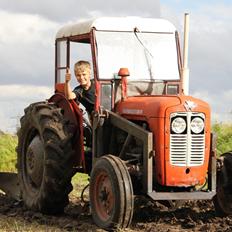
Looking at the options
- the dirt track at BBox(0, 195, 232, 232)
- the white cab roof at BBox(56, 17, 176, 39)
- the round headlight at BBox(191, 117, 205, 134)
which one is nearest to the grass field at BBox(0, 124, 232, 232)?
the dirt track at BBox(0, 195, 232, 232)

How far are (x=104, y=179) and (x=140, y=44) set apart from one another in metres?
2.18

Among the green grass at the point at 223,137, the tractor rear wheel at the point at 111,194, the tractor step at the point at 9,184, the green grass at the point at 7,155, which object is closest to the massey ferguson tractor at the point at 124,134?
the tractor rear wheel at the point at 111,194

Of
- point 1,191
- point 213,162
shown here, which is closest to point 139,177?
point 213,162

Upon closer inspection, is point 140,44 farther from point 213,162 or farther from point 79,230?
point 79,230

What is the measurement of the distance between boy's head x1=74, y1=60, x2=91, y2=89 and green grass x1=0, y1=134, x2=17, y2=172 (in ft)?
23.0

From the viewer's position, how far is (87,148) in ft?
32.9

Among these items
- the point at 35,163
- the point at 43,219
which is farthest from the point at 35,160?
the point at 43,219

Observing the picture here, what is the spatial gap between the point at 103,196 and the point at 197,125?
1.40 metres

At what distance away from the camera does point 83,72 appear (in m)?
9.88

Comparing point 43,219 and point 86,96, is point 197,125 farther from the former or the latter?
point 43,219

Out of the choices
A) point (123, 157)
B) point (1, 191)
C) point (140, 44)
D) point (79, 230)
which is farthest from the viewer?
point (1, 191)

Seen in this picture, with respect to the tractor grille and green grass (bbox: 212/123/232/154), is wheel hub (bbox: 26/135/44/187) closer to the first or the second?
the tractor grille

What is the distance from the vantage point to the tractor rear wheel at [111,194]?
8.45 m

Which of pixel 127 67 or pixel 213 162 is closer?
pixel 213 162
